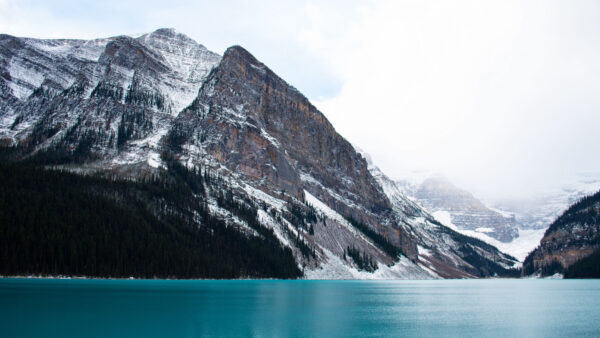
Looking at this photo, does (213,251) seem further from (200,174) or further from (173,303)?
(173,303)

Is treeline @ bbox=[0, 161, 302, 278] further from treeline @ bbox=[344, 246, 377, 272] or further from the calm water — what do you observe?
treeline @ bbox=[344, 246, 377, 272]

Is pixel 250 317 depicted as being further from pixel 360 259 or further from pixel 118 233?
pixel 360 259

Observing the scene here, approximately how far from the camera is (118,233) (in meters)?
104

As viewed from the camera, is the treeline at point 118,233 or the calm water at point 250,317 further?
the treeline at point 118,233

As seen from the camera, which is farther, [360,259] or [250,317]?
[360,259]

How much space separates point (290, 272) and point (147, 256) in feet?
167

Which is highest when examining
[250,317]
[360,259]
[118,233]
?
[118,233]

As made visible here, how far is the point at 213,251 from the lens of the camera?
128 metres

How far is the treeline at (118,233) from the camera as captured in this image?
90.4 m

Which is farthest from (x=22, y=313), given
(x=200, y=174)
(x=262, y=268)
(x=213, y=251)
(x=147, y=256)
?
(x=200, y=174)

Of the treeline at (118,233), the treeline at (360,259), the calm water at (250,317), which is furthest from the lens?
the treeline at (360,259)

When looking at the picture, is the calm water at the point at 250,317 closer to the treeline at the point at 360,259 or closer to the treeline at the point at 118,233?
the treeline at the point at 118,233

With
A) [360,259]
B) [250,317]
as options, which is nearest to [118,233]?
[250,317]

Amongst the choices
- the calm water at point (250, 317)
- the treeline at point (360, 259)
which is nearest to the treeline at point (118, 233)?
the calm water at point (250, 317)
